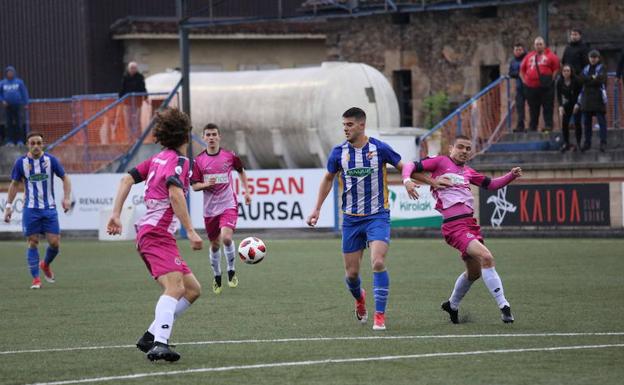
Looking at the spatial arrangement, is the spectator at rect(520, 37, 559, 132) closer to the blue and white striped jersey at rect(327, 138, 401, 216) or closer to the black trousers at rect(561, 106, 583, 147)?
the black trousers at rect(561, 106, 583, 147)

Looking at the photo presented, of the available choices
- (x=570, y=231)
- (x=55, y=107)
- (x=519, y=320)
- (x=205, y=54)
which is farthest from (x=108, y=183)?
(x=519, y=320)

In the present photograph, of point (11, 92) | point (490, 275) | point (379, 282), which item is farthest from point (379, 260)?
point (11, 92)

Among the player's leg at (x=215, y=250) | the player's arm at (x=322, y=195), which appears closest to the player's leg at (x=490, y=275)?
the player's arm at (x=322, y=195)

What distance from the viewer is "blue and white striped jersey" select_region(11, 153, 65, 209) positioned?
1844 centimetres

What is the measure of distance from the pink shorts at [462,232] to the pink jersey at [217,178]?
5.50 m

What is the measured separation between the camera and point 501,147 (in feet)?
97.9

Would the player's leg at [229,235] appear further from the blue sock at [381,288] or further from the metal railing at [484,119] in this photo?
the metal railing at [484,119]

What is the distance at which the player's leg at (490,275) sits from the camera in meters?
12.4

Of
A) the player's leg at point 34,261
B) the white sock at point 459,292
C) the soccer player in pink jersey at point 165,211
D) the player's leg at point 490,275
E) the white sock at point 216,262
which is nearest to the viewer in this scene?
the soccer player in pink jersey at point 165,211

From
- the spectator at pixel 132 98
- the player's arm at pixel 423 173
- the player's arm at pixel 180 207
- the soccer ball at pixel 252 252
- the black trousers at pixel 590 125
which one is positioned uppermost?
the spectator at pixel 132 98

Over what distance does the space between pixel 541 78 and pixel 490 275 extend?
1659 centimetres

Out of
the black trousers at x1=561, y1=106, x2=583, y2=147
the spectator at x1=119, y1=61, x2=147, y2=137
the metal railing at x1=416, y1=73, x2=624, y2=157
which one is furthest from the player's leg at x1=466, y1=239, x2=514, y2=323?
the spectator at x1=119, y1=61, x2=147, y2=137

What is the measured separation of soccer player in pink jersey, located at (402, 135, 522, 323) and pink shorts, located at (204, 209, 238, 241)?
5.15 m

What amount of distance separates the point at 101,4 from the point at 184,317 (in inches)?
1248
